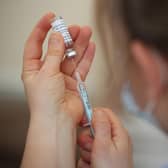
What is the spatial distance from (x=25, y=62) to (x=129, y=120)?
0.40 meters

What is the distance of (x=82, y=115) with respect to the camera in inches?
33.9

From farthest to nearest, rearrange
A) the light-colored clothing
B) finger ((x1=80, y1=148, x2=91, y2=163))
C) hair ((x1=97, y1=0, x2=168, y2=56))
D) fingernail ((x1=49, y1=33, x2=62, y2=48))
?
the light-colored clothing → finger ((x1=80, y1=148, x2=91, y2=163)) → fingernail ((x1=49, y1=33, x2=62, y2=48)) → hair ((x1=97, y1=0, x2=168, y2=56))

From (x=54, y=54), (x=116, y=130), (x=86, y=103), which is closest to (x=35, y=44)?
(x=54, y=54)

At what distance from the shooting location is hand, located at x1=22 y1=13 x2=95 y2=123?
31.3 inches

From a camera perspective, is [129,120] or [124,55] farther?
[129,120]

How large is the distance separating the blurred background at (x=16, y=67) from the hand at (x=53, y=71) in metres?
0.23

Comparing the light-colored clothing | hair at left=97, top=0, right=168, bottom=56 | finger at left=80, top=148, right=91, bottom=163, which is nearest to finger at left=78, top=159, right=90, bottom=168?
finger at left=80, top=148, right=91, bottom=163

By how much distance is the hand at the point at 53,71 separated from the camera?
31.3 inches

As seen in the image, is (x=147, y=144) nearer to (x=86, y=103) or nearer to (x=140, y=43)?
(x=86, y=103)

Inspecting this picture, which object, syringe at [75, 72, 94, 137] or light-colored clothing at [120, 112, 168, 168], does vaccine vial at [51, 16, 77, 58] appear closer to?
syringe at [75, 72, 94, 137]

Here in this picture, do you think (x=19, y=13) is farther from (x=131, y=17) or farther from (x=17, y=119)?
(x=131, y=17)

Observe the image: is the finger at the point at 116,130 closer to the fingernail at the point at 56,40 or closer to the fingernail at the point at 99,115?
the fingernail at the point at 99,115

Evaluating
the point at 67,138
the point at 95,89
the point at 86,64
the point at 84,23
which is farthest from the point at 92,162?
the point at 84,23

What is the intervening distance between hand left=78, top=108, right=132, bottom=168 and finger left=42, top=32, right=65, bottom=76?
0.15 metres
